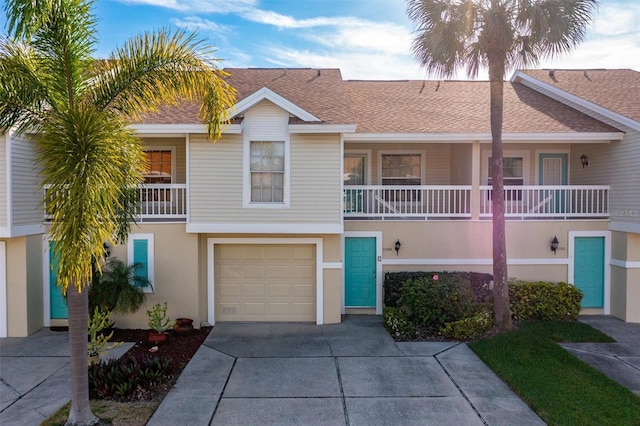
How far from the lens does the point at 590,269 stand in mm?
11367

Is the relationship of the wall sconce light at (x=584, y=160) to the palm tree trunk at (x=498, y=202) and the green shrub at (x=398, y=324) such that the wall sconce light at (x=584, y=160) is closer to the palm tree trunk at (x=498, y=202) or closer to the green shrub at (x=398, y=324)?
the palm tree trunk at (x=498, y=202)

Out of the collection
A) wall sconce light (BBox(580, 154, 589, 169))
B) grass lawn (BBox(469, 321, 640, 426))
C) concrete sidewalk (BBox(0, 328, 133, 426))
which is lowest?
concrete sidewalk (BBox(0, 328, 133, 426))

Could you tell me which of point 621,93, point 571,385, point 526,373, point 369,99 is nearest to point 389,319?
point 526,373

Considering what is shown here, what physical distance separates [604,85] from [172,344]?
15.3m

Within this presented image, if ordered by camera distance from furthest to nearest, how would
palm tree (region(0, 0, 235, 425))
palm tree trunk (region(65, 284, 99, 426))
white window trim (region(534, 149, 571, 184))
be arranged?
white window trim (region(534, 149, 571, 184))
palm tree trunk (region(65, 284, 99, 426))
palm tree (region(0, 0, 235, 425))

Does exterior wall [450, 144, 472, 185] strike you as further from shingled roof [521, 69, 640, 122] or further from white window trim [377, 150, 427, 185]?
shingled roof [521, 69, 640, 122]

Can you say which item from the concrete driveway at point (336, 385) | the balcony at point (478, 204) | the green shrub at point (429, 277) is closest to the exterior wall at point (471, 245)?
the balcony at point (478, 204)

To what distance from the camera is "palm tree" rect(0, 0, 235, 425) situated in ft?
15.7

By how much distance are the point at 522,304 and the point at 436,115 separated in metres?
5.82

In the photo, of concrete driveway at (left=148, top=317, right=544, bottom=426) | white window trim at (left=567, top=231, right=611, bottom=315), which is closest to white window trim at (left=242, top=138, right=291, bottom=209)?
concrete driveway at (left=148, top=317, right=544, bottom=426)

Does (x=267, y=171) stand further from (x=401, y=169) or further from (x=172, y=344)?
(x=401, y=169)

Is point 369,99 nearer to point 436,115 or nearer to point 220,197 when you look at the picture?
point 436,115

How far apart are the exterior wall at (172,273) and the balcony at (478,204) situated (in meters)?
4.29

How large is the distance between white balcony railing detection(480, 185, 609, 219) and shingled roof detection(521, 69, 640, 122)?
232cm
